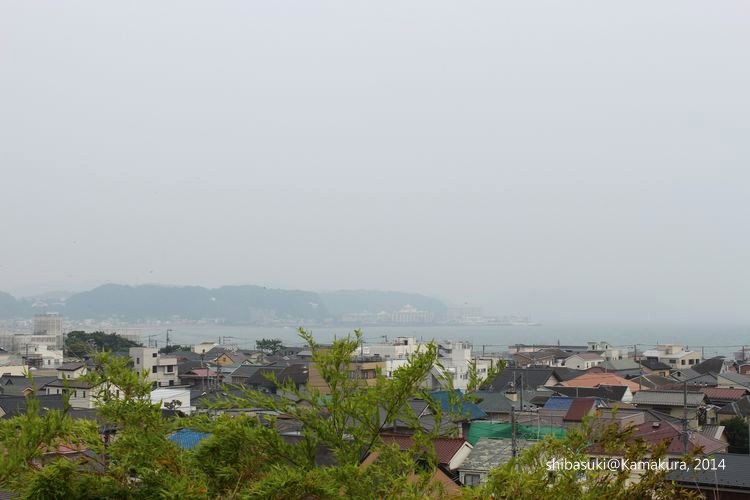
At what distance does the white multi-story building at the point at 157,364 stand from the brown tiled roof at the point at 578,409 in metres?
15.4

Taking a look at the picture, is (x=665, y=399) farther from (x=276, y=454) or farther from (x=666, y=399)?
(x=276, y=454)

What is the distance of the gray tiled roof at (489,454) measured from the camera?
10.1 metres

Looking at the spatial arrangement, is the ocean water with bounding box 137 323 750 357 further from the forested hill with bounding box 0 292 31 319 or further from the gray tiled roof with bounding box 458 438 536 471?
the gray tiled roof with bounding box 458 438 536 471

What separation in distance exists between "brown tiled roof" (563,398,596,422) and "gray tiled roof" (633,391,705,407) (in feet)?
10.1

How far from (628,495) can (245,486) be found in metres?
2.39

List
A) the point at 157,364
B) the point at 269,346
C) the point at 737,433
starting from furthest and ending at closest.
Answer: the point at 269,346
the point at 157,364
the point at 737,433

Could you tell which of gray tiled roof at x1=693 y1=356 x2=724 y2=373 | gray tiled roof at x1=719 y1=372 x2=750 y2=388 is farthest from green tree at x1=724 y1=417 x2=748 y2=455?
gray tiled roof at x1=693 y1=356 x2=724 y2=373

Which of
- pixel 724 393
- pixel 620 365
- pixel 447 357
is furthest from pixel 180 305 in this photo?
pixel 724 393

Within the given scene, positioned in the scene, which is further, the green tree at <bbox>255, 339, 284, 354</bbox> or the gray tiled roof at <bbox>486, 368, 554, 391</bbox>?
the green tree at <bbox>255, 339, 284, 354</bbox>

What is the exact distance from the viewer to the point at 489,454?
1051cm

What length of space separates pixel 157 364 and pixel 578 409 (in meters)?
16.8

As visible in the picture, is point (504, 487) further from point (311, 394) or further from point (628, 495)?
point (311, 394)

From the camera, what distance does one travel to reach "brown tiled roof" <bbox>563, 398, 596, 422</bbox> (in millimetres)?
14480

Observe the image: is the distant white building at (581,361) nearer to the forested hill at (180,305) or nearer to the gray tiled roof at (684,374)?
the gray tiled roof at (684,374)
